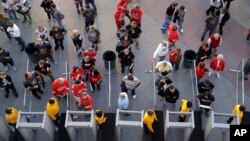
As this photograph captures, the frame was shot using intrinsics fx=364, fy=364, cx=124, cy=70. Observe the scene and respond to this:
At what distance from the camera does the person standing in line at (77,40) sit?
1353 centimetres

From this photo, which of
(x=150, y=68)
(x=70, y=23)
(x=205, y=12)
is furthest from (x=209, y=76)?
(x=70, y=23)

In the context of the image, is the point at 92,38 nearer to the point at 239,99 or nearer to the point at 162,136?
the point at 162,136

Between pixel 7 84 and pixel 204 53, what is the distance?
7.22 metres

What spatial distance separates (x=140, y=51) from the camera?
49.1ft

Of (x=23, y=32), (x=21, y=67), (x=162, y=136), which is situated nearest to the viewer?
(x=162, y=136)

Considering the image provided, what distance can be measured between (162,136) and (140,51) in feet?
13.6

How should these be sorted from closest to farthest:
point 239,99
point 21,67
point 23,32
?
point 239,99 → point 21,67 → point 23,32

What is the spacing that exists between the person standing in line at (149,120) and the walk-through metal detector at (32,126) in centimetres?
309

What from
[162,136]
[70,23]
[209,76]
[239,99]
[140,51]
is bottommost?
[162,136]

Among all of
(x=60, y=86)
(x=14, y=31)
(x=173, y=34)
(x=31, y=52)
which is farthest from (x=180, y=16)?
(x=14, y=31)

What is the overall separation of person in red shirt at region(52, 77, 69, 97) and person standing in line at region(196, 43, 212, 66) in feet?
16.3

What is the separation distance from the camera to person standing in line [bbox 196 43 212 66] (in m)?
13.3

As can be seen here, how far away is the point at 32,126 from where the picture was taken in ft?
35.9

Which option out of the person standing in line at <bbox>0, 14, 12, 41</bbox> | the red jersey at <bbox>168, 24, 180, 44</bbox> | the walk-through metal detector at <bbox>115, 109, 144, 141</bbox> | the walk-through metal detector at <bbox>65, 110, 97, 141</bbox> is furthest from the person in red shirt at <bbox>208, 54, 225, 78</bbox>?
the person standing in line at <bbox>0, 14, 12, 41</bbox>
